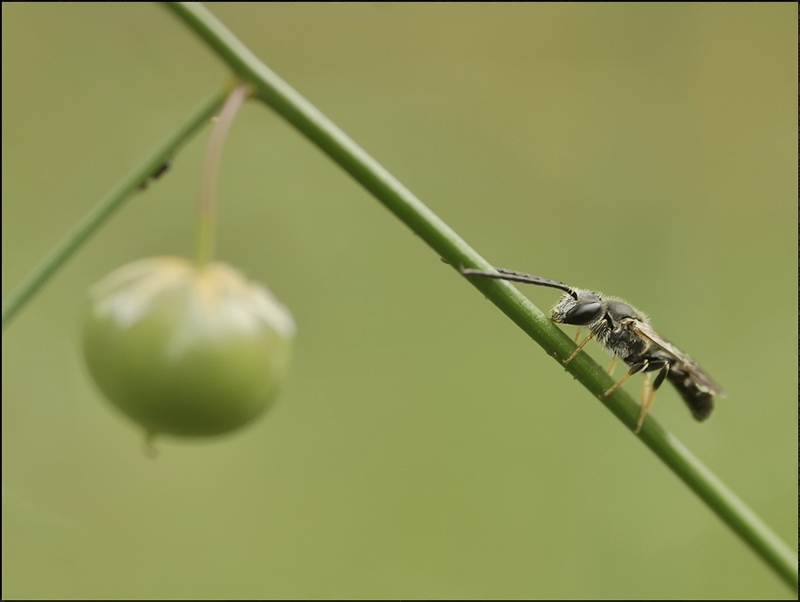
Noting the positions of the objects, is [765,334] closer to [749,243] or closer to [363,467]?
[749,243]

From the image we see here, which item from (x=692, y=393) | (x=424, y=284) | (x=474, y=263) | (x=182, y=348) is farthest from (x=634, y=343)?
(x=424, y=284)

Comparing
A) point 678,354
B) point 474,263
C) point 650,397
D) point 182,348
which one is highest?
point 678,354

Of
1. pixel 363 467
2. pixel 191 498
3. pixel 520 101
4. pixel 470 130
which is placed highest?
pixel 520 101

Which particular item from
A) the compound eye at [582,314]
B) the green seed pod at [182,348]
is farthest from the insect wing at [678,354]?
the green seed pod at [182,348]

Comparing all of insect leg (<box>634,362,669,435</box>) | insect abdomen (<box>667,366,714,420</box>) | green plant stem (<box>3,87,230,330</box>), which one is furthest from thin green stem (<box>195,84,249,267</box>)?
insect abdomen (<box>667,366,714,420</box>)

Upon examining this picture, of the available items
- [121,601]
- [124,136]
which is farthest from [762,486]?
[124,136]

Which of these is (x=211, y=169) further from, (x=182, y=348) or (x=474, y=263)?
(x=474, y=263)
